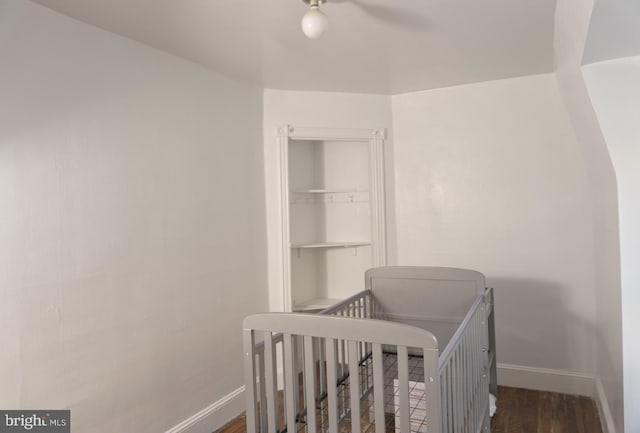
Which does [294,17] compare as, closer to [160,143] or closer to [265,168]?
[160,143]

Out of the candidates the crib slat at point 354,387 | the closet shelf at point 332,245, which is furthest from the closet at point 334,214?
the crib slat at point 354,387

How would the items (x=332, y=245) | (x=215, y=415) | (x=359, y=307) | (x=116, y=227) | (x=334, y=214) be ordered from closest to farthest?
1. (x=116, y=227)
2. (x=359, y=307)
3. (x=215, y=415)
4. (x=332, y=245)
5. (x=334, y=214)

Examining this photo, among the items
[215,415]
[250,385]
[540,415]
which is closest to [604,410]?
[540,415]

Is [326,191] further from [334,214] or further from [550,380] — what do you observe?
[550,380]

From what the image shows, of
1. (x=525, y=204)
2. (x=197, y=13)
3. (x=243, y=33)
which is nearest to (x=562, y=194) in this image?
(x=525, y=204)

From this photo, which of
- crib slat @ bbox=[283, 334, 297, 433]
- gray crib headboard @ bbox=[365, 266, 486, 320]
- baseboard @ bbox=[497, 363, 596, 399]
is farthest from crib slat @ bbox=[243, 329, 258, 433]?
baseboard @ bbox=[497, 363, 596, 399]

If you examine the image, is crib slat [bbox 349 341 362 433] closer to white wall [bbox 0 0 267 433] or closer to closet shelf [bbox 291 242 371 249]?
white wall [bbox 0 0 267 433]

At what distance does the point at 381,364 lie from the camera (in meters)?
1.44

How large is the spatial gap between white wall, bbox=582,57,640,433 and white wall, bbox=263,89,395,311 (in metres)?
1.66

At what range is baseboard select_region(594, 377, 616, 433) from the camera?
2.28 metres

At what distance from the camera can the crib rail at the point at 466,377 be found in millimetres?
1492

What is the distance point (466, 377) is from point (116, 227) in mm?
1643

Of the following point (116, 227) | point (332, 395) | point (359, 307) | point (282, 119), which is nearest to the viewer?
point (332, 395)

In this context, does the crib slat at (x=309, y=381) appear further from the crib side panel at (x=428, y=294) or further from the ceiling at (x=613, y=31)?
the ceiling at (x=613, y=31)
